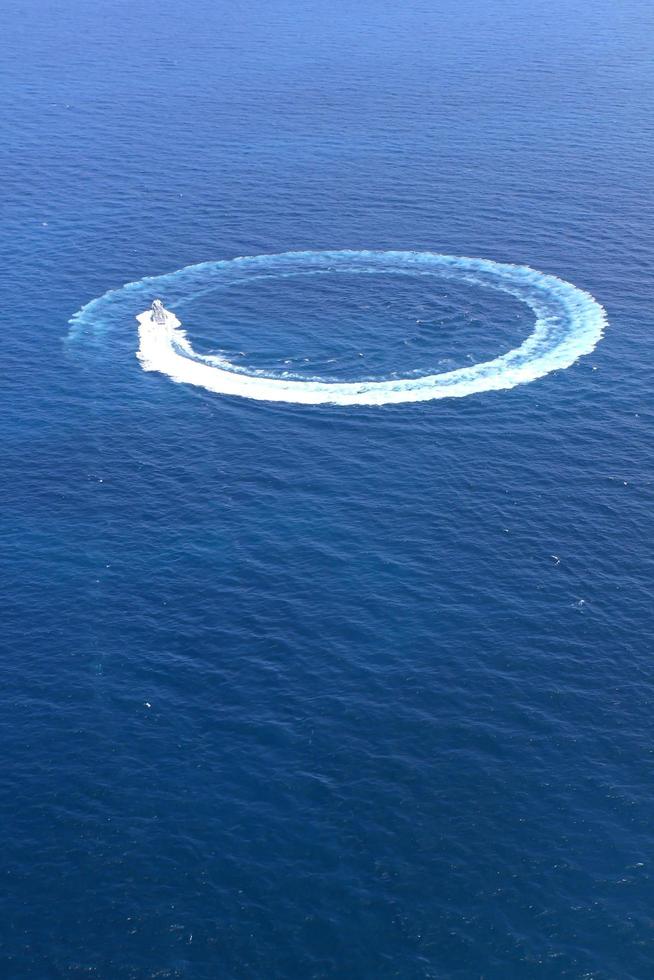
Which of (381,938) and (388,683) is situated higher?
(388,683)

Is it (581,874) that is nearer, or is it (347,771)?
(581,874)

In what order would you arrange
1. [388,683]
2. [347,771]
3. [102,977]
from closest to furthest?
[102,977] < [347,771] < [388,683]

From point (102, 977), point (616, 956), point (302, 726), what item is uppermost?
point (302, 726)

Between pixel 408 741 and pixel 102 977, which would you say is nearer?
pixel 102 977

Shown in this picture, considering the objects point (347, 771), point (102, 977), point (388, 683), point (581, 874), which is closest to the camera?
point (102, 977)

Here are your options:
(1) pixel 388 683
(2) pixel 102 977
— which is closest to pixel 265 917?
(2) pixel 102 977

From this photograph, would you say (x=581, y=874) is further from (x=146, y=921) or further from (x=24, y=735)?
(x=24, y=735)

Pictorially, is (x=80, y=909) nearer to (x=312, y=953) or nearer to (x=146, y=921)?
(x=146, y=921)

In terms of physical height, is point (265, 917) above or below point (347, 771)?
below

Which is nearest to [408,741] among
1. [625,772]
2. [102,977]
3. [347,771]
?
[347,771]
